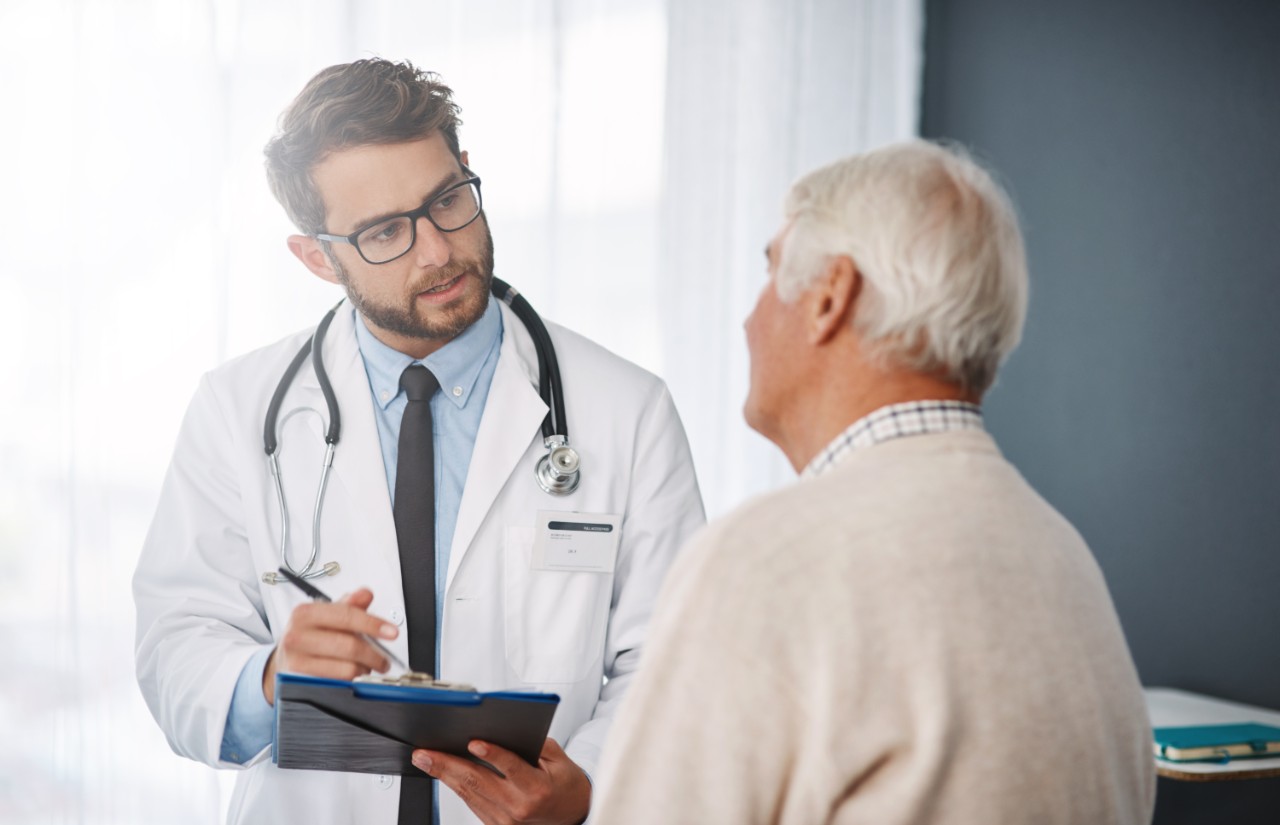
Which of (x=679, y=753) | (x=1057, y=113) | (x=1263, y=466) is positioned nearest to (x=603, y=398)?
(x=679, y=753)

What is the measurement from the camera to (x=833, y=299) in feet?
3.16

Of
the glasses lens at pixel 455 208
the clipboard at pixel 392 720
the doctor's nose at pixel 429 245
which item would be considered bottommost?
the clipboard at pixel 392 720

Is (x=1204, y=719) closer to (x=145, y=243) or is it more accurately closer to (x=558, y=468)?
(x=558, y=468)

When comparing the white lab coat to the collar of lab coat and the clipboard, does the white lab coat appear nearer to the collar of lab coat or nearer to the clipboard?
the collar of lab coat

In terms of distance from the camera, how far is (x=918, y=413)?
3.05 ft

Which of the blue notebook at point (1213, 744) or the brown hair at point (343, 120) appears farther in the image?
the blue notebook at point (1213, 744)

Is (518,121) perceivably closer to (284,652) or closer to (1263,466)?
(284,652)

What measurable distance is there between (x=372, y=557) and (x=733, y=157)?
6.32ft

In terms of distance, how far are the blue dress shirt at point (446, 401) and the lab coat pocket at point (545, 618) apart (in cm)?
10

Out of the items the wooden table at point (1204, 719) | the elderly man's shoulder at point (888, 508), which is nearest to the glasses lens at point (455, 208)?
the elderly man's shoulder at point (888, 508)

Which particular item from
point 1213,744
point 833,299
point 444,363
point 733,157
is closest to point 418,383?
point 444,363

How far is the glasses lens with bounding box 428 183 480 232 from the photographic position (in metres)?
1.60

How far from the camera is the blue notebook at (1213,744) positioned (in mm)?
1994

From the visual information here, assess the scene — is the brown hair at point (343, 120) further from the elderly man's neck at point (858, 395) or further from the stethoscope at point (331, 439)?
the elderly man's neck at point (858, 395)
